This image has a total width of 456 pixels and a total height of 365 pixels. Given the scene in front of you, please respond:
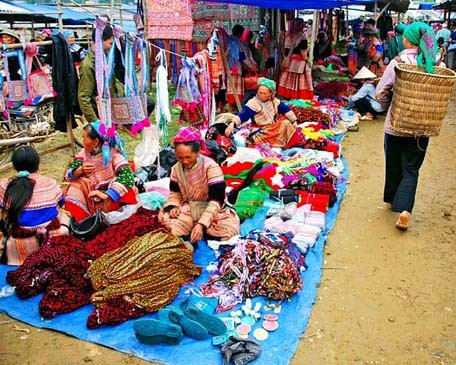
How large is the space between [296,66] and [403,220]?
592cm

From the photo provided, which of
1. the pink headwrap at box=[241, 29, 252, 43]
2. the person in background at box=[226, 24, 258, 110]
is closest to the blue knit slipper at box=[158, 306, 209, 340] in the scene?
the person in background at box=[226, 24, 258, 110]

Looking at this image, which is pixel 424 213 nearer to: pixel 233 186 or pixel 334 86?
pixel 233 186

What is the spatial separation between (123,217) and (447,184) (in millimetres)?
3593

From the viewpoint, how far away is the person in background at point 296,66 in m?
9.21

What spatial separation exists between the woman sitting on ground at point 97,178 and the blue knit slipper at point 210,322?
4.62 feet

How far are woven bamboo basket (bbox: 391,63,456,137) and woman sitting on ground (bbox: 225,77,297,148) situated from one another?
2.38 meters

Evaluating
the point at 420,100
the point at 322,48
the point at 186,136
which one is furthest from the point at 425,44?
the point at 322,48

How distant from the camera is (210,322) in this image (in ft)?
8.85

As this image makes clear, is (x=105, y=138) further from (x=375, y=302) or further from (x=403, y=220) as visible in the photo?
(x=403, y=220)

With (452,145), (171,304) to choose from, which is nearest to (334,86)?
(452,145)

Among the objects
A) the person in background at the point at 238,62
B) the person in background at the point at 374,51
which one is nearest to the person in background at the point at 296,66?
the person in background at the point at 238,62

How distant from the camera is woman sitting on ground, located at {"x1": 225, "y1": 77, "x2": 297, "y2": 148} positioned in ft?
19.6

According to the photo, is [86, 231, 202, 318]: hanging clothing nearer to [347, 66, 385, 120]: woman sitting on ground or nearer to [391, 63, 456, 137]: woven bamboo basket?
[391, 63, 456, 137]: woven bamboo basket

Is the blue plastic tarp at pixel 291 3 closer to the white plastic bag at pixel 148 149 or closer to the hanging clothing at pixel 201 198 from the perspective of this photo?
the white plastic bag at pixel 148 149
